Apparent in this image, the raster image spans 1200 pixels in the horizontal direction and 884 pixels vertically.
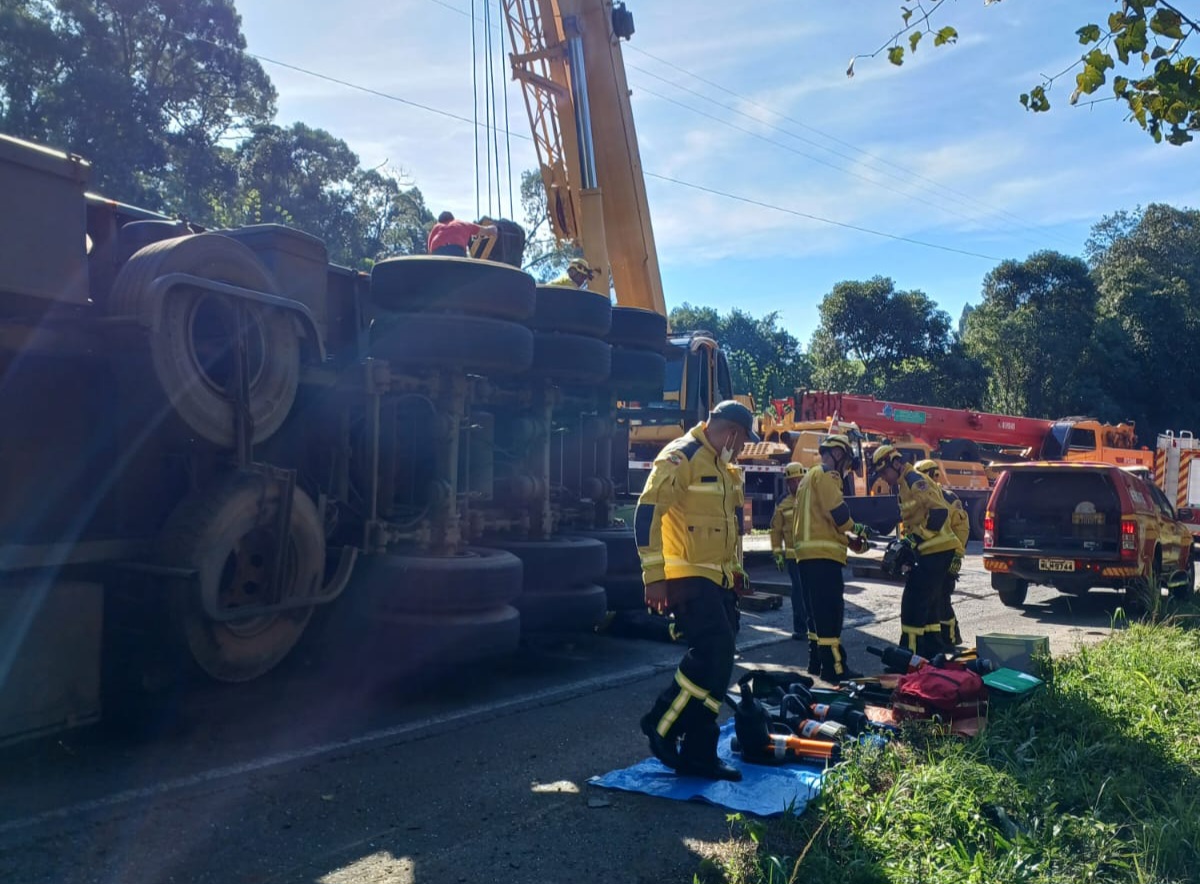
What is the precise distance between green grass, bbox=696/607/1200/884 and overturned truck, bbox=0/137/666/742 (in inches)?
99.9

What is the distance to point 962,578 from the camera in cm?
1424

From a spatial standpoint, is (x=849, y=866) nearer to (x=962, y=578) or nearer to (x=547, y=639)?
(x=547, y=639)

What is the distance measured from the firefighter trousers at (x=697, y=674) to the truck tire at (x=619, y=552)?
3.26 meters

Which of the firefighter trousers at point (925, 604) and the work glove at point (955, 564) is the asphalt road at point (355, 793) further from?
the work glove at point (955, 564)

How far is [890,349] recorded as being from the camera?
126ft

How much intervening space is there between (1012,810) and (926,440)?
61.1 ft

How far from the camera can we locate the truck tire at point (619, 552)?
317 inches

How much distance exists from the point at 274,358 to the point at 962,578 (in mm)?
11287

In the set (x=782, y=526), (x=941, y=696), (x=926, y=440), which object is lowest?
(x=941, y=696)

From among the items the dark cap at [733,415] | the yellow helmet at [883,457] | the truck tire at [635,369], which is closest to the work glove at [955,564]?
the yellow helmet at [883,457]

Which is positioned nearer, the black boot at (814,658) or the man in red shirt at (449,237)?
the black boot at (814,658)

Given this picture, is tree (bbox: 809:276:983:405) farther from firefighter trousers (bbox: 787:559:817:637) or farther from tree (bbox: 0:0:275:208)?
firefighter trousers (bbox: 787:559:817:637)

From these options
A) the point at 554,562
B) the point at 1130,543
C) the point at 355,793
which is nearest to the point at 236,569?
the point at 355,793

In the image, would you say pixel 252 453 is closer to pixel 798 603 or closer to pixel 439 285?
pixel 439 285
